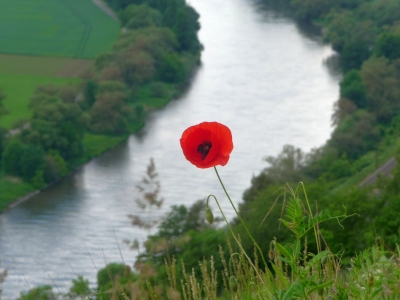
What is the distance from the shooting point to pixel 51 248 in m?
15.5

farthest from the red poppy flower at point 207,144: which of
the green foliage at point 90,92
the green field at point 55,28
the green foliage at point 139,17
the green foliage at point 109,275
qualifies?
the green foliage at point 139,17

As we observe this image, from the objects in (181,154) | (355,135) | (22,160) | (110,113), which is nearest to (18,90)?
(110,113)

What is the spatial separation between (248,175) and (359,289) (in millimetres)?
17512

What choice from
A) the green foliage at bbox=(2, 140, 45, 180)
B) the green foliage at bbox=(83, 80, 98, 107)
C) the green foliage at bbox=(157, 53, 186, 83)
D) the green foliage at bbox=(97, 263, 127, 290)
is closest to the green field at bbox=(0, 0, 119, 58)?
the green foliage at bbox=(157, 53, 186, 83)

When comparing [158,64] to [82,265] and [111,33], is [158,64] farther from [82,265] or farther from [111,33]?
[82,265]

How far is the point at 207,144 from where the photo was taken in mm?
1503

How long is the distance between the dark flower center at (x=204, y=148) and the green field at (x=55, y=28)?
97.1 ft

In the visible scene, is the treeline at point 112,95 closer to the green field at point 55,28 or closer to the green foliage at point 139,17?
the green foliage at point 139,17

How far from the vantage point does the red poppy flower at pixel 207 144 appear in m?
1.46

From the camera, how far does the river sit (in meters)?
14.9

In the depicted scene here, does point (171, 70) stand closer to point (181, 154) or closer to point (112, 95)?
point (112, 95)

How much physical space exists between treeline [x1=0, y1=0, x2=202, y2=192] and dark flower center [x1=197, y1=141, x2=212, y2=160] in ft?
63.8

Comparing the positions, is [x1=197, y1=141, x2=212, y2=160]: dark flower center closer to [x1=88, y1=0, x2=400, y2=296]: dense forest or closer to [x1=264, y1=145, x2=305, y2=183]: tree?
[x1=88, y1=0, x2=400, y2=296]: dense forest

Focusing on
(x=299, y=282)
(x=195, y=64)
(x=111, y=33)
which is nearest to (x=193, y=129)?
(x=299, y=282)
